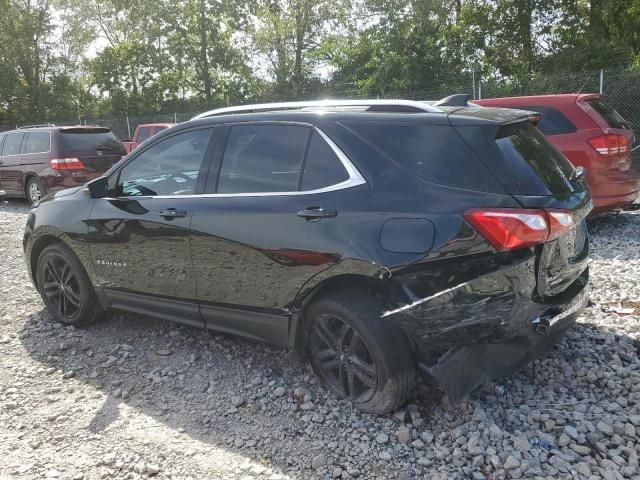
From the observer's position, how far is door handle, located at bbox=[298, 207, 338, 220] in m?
2.97

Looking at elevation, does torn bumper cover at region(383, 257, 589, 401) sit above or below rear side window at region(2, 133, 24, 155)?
below

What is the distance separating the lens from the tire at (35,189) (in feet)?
37.9

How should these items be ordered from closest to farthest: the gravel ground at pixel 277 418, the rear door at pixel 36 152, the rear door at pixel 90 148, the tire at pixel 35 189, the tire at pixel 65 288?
the gravel ground at pixel 277 418, the tire at pixel 65 288, the rear door at pixel 90 148, the rear door at pixel 36 152, the tire at pixel 35 189

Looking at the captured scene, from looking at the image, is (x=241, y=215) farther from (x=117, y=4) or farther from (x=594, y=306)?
(x=117, y=4)

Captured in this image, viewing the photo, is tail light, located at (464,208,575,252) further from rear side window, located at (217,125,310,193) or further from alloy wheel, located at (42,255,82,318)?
alloy wheel, located at (42,255,82,318)

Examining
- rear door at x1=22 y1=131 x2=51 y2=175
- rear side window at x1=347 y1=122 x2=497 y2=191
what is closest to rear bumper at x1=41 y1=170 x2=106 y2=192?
rear door at x1=22 y1=131 x2=51 y2=175

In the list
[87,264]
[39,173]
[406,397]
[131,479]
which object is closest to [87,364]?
[87,264]

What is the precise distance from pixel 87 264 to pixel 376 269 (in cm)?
265

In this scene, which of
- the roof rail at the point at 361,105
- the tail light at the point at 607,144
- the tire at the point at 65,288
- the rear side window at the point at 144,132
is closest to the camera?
the roof rail at the point at 361,105

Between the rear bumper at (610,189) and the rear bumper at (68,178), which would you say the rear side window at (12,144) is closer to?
the rear bumper at (68,178)

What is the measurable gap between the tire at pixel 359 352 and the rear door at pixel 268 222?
21 centimetres

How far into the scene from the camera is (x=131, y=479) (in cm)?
271

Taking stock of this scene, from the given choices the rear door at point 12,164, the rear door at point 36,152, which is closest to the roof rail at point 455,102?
the rear door at point 36,152

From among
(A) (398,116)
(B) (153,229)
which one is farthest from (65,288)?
(A) (398,116)
